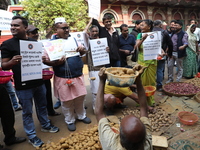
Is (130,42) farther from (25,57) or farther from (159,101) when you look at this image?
(25,57)

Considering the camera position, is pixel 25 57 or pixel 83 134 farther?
pixel 83 134

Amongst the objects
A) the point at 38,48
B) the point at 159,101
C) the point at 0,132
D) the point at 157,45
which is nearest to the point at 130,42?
the point at 157,45

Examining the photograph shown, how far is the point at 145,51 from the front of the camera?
3469mm

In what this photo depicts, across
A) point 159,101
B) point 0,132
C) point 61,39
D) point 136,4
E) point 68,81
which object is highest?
point 136,4

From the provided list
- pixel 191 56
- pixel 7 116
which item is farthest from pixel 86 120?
pixel 191 56

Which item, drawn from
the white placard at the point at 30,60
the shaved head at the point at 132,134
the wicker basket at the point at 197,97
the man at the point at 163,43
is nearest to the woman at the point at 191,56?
the man at the point at 163,43

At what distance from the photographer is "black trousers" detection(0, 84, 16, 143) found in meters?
2.42

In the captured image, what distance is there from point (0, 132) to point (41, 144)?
3.92 ft

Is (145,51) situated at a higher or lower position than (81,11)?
lower

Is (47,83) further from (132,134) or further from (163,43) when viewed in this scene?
(163,43)

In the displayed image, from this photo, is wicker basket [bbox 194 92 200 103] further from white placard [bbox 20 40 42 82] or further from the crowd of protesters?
white placard [bbox 20 40 42 82]

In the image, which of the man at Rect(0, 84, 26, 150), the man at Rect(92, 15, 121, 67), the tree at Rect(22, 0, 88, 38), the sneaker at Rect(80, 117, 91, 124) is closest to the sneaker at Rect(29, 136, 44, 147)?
the man at Rect(0, 84, 26, 150)

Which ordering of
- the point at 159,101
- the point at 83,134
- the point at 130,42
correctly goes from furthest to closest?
1. the point at 130,42
2. the point at 159,101
3. the point at 83,134

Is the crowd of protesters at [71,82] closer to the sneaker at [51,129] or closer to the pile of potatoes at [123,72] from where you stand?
the sneaker at [51,129]
